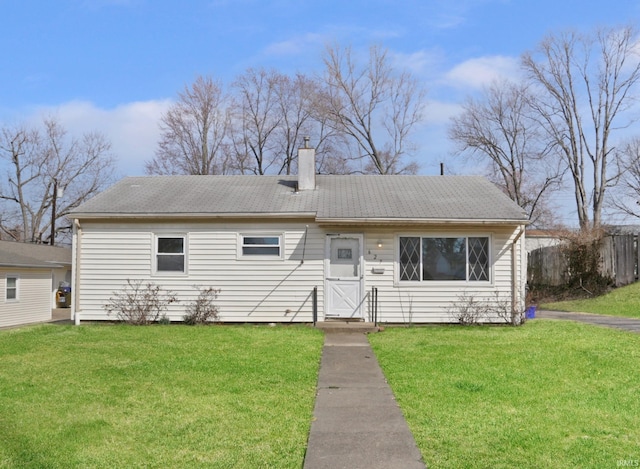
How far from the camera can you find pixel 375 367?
8.85 metres

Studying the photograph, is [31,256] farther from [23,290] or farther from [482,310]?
[482,310]

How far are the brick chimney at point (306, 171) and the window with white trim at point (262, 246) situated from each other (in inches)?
96.6

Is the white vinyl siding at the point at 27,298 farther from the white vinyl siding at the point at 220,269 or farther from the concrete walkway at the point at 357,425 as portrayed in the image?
the concrete walkway at the point at 357,425

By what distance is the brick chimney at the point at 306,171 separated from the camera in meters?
16.4

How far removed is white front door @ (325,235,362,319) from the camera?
14.2m

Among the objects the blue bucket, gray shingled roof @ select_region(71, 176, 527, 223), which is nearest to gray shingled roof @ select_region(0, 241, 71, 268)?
gray shingled roof @ select_region(71, 176, 527, 223)

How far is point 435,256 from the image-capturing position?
46.8 feet

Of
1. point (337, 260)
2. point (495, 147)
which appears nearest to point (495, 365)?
point (337, 260)

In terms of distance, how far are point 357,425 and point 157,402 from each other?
2381 mm

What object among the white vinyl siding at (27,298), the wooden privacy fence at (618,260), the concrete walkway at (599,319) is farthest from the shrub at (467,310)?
the white vinyl siding at (27,298)

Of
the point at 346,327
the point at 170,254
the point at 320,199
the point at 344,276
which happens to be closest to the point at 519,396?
the point at 346,327

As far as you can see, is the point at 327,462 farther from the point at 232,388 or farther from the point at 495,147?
the point at 495,147

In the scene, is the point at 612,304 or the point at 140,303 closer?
the point at 140,303

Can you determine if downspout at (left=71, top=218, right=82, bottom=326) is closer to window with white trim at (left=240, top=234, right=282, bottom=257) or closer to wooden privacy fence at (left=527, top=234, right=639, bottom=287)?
window with white trim at (left=240, top=234, right=282, bottom=257)
